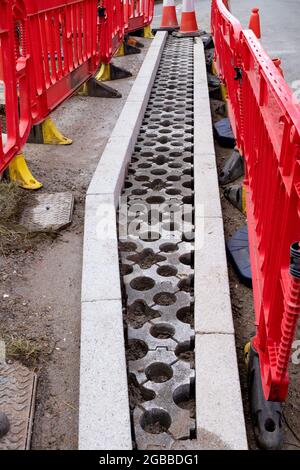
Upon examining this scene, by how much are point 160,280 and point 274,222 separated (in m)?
1.08

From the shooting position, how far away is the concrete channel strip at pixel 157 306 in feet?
7.10

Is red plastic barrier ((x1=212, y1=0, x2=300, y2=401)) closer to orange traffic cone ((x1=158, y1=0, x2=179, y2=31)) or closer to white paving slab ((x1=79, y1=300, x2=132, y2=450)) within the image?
white paving slab ((x1=79, y1=300, x2=132, y2=450))

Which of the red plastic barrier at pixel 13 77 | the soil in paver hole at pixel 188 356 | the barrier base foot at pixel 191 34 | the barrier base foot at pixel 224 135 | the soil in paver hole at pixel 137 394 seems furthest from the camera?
the barrier base foot at pixel 191 34

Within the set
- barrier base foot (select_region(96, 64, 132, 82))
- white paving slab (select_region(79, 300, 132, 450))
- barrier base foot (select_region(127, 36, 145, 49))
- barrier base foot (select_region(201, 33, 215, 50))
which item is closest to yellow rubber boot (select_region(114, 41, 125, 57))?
barrier base foot (select_region(127, 36, 145, 49))

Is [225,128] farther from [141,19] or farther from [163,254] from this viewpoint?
[141,19]

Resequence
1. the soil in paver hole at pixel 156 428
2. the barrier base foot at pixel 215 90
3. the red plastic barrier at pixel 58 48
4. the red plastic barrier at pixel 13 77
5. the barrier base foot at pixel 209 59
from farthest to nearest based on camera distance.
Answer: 1. the barrier base foot at pixel 209 59
2. the barrier base foot at pixel 215 90
3. the red plastic barrier at pixel 58 48
4. the red plastic barrier at pixel 13 77
5. the soil in paver hole at pixel 156 428

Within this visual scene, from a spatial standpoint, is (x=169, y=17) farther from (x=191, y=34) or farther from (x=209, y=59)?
(x=209, y=59)

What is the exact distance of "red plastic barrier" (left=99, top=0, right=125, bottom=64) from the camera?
680 cm

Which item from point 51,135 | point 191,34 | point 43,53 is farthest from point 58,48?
point 191,34

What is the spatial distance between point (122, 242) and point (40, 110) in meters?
1.69

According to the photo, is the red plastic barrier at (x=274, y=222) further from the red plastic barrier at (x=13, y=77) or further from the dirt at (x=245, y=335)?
the red plastic barrier at (x=13, y=77)

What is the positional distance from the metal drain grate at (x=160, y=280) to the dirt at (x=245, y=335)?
25 centimetres

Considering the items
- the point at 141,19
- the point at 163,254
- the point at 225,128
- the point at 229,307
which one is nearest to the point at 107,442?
the point at 229,307

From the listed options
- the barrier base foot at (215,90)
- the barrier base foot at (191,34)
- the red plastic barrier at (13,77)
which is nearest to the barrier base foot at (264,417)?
the red plastic barrier at (13,77)
